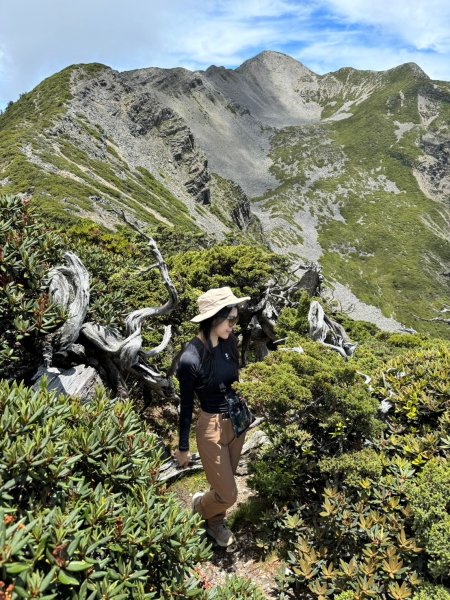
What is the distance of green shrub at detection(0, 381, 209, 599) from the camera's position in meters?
2.71

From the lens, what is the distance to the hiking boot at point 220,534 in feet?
20.2

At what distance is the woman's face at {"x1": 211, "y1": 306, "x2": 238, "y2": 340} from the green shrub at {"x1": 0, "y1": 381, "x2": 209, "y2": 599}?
1.54 metres

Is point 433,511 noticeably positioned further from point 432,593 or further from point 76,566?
point 76,566

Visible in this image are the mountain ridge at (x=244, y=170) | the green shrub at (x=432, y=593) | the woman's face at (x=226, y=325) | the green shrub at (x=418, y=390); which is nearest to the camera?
the green shrub at (x=432, y=593)

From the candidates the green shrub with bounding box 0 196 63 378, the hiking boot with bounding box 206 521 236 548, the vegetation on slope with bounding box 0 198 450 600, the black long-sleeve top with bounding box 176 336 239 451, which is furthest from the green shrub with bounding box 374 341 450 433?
the green shrub with bounding box 0 196 63 378

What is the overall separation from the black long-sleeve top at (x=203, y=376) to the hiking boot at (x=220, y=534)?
165cm

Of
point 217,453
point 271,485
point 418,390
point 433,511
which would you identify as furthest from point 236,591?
point 418,390

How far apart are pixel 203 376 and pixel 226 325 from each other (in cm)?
72

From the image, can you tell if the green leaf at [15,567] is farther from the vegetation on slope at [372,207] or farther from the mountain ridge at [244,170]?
the vegetation on slope at [372,207]

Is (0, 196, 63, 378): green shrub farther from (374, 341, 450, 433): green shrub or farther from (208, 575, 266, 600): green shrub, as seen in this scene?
(374, 341, 450, 433): green shrub

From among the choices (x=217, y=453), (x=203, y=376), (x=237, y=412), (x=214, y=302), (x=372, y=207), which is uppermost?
(x=372, y=207)

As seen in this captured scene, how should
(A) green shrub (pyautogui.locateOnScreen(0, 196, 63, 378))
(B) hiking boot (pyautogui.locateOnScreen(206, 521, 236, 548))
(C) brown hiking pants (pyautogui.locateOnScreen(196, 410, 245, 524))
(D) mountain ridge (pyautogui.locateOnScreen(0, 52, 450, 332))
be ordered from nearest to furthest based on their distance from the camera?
1. (C) brown hiking pants (pyautogui.locateOnScreen(196, 410, 245, 524))
2. (A) green shrub (pyautogui.locateOnScreen(0, 196, 63, 378))
3. (B) hiking boot (pyautogui.locateOnScreen(206, 521, 236, 548))
4. (D) mountain ridge (pyautogui.locateOnScreen(0, 52, 450, 332))

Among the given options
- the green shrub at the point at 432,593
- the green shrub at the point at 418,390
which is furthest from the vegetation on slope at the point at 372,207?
the green shrub at the point at 432,593

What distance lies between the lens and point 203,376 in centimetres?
535
